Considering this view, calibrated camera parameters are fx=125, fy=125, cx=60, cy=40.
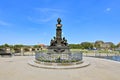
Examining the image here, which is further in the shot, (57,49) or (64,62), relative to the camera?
(57,49)

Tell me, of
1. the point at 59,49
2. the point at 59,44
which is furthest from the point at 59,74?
the point at 59,44

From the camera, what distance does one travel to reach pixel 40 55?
52.6ft

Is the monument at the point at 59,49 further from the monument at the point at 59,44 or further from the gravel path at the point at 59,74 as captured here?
the gravel path at the point at 59,74

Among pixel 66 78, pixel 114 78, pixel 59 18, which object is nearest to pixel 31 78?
pixel 66 78

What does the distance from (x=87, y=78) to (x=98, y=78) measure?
0.80 metres

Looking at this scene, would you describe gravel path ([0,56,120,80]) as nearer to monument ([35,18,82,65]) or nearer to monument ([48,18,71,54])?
monument ([35,18,82,65])

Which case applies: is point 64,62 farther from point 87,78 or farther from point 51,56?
point 87,78

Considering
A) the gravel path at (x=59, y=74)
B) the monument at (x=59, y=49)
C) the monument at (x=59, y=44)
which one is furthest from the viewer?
the monument at (x=59, y=44)

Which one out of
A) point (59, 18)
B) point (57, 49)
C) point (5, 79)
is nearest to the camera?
point (5, 79)

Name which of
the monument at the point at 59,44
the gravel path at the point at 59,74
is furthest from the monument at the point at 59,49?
the gravel path at the point at 59,74

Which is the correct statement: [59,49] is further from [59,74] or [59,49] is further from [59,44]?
[59,74]

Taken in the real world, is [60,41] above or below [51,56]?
above

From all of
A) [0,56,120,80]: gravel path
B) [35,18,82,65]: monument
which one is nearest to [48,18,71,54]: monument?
[35,18,82,65]: monument

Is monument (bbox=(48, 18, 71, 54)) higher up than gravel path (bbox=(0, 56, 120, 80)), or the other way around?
monument (bbox=(48, 18, 71, 54))
